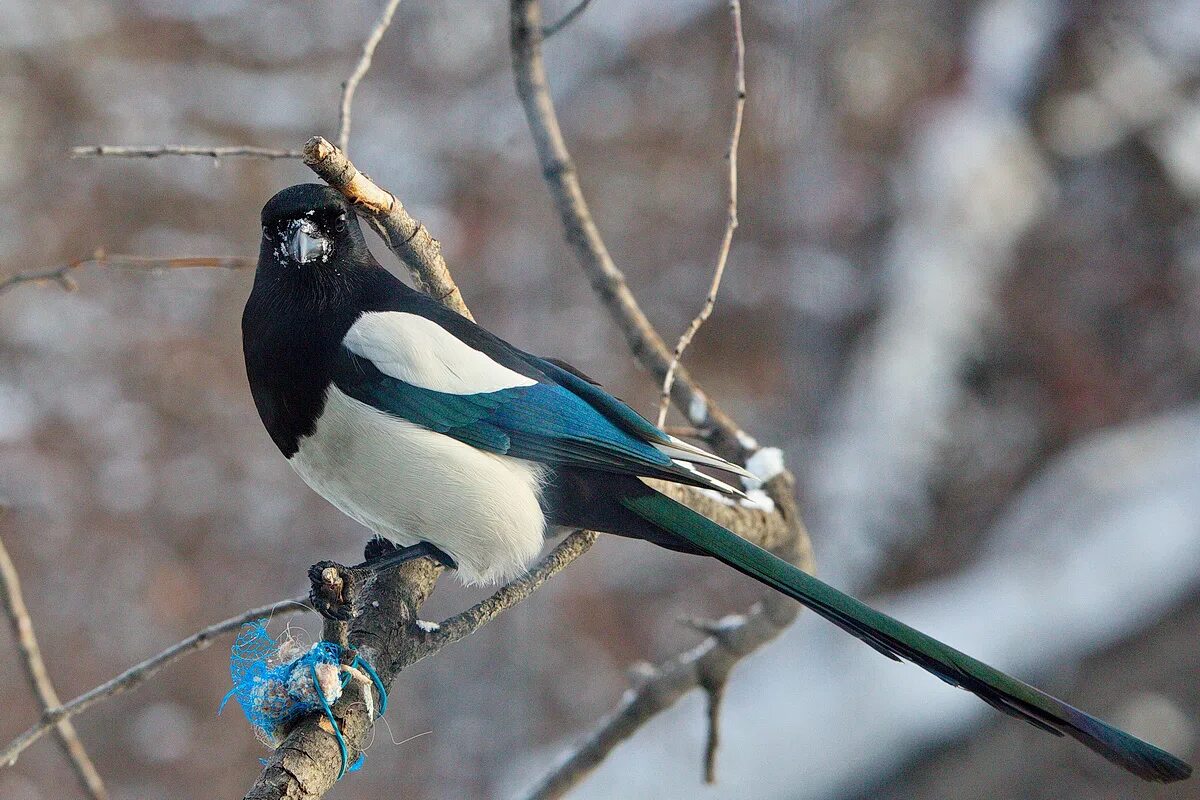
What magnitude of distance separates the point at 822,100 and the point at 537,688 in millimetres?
2792

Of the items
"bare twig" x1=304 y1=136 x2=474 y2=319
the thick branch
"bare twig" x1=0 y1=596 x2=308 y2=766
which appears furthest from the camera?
"bare twig" x1=0 y1=596 x2=308 y2=766

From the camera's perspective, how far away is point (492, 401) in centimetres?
123

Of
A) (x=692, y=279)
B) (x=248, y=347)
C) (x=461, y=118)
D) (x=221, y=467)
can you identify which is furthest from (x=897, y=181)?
(x=248, y=347)

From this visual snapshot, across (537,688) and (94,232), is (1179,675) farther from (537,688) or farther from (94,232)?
(94,232)

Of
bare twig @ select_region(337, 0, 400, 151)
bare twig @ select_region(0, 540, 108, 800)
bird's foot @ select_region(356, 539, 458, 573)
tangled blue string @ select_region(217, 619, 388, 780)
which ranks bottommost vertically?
bare twig @ select_region(0, 540, 108, 800)

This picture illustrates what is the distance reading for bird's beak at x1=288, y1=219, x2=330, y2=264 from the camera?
118 centimetres

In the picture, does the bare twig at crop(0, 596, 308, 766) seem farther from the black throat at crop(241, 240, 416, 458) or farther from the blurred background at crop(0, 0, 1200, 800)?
the blurred background at crop(0, 0, 1200, 800)

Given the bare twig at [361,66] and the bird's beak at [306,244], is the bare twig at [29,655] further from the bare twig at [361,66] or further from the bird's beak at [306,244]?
the bare twig at [361,66]

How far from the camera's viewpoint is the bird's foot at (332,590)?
97cm

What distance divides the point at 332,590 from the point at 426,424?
27 centimetres

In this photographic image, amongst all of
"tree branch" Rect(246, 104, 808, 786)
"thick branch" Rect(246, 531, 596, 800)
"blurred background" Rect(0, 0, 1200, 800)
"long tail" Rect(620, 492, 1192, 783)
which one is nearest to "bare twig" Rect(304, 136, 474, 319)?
"tree branch" Rect(246, 104, 808, 786)

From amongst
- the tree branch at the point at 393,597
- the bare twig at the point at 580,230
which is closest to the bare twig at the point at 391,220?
the tree branch at the point at 393,597

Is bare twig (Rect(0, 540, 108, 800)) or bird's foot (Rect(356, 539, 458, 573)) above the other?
bird's foot (Rect(356, 539, 458, 573))

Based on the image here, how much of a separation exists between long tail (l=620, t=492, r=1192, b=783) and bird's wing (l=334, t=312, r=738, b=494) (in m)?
0.11
